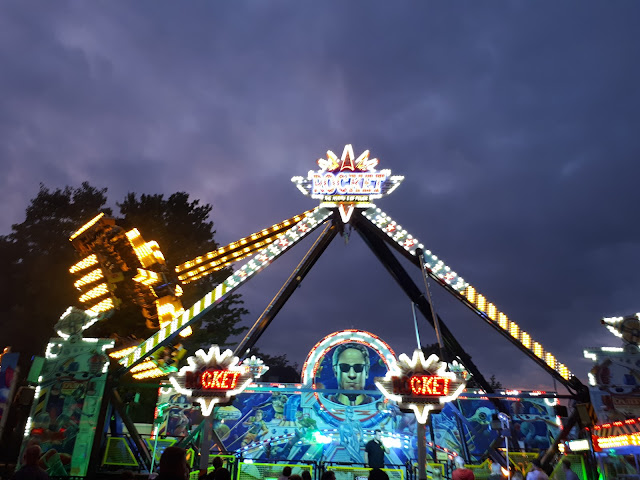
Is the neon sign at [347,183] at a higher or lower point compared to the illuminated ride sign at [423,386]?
higher

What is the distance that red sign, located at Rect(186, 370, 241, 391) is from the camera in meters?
14.8

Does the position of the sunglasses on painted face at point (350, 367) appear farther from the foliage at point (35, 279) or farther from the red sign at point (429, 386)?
the foliage at point (35, 279)

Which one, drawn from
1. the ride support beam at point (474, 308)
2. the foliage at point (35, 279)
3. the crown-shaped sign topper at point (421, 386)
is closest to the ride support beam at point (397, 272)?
the ride support beam at point (474, 308)

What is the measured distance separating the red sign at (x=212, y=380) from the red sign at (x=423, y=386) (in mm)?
5661

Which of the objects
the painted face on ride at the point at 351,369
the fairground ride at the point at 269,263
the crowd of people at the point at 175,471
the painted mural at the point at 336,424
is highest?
the fairground ride at the point at 269,263

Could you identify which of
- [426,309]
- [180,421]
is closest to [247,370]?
[180,421]

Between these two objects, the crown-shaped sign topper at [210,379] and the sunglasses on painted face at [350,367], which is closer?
the crown-shaped sign topper at [210,379]

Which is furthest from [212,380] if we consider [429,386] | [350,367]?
[350,367]

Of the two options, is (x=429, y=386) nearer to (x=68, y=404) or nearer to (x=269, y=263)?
(x=269, y=263)

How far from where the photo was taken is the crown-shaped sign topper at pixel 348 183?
20047mm

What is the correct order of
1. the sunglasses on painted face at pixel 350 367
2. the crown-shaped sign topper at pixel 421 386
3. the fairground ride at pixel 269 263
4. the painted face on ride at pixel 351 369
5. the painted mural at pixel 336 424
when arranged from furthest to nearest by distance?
the sunglasses on painted face at pixel 350 367, the painted face on ride at pixel 351 369, the painted mural at pixel 336 424, the fairground ride at pixel 269 263, the crown-shaped sign topper at pixel 421 386

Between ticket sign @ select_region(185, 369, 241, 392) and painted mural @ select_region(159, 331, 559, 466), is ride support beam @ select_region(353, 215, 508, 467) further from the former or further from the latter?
ticket sign @ select_region(185, 369, 241, 392)

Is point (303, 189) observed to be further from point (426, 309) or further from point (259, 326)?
point (426, 309)

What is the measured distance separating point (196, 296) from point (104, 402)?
11.6m
